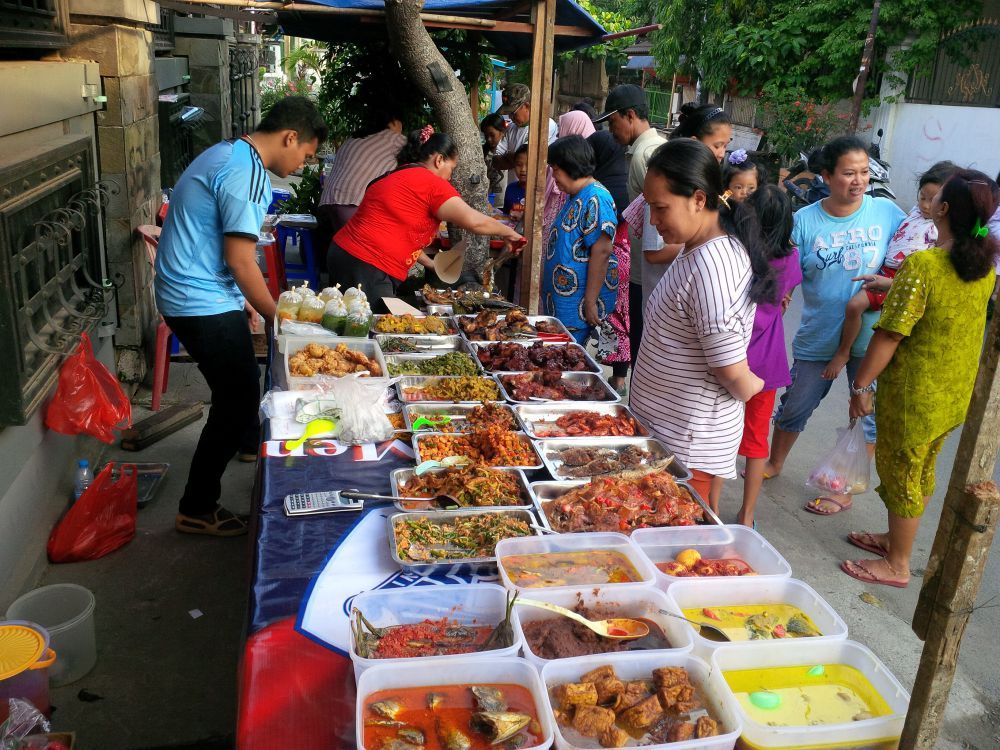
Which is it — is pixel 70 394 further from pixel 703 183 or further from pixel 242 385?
pixel 703 183

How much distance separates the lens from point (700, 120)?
5.08 meters

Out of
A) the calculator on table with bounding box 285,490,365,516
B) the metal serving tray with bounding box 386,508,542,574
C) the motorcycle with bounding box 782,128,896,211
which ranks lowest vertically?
the calculator on table with bounding box 285,490,365,516

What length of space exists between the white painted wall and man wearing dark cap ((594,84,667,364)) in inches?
268

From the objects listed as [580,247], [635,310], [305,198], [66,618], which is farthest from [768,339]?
[305,198]

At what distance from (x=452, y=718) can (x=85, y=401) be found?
2.93 meters

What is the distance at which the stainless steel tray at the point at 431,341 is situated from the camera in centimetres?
387

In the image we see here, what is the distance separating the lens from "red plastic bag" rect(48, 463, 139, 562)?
12.0 ft

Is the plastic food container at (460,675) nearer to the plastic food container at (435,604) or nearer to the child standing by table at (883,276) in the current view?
the plastic food container at (435,604)

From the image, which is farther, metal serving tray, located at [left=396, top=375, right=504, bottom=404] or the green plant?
the green plant

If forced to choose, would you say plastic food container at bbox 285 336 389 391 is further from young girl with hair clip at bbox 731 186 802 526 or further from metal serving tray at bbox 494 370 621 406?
young girl with hair clip at bbox 731 186 802 526

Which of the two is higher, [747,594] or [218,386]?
[747,594]

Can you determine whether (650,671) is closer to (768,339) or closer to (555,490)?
(555,490)

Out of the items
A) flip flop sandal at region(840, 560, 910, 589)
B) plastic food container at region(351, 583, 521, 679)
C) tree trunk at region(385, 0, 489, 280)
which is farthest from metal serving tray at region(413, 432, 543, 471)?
tree trunk at region(385, 0, 489, 280)

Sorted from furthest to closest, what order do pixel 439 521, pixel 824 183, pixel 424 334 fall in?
pixel 824 183
pixel 424 334
pixel 439 521
